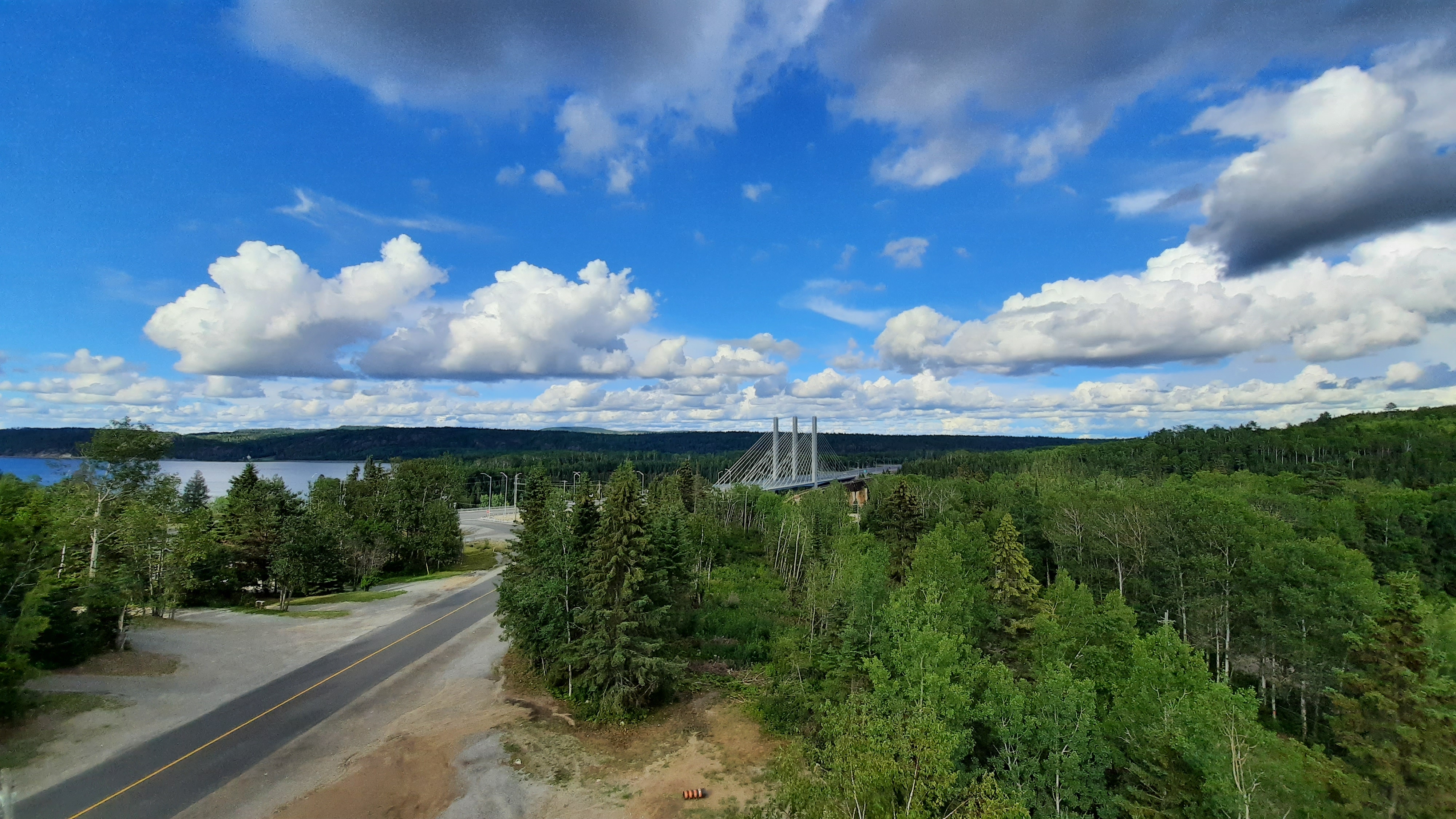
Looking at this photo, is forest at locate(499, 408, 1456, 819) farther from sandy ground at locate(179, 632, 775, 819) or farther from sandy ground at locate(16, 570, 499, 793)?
sandy ground at locate(16, 570, 499, 793)

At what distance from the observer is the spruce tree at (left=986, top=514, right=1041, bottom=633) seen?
117 ft

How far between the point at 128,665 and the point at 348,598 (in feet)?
55.6

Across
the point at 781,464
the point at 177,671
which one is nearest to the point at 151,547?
the point at 177,671

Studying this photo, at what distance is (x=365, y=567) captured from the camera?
160 ft

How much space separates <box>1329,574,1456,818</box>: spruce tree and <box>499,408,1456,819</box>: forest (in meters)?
0.08

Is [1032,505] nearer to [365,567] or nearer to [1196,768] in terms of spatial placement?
[1196,768]

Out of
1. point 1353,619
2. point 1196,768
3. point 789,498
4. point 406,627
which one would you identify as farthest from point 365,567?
point 1353,619

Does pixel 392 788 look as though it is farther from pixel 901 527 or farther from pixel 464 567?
pixel 464 567

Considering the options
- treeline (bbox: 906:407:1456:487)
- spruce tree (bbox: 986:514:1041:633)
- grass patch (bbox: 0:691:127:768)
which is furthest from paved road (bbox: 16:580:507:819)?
treeline (bbox: 906:407:1456:487)

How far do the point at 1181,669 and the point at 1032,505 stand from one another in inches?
1522

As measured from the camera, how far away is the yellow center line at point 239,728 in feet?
53.1

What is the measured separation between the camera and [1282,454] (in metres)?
102

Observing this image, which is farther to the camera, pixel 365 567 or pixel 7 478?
pixel 365 567

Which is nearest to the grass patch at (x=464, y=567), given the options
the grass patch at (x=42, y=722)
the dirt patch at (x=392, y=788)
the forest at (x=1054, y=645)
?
the forest at (x=1054, y=645)
